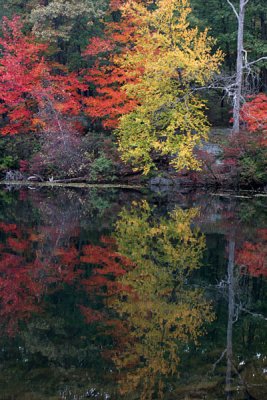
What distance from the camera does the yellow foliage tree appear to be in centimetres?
2361

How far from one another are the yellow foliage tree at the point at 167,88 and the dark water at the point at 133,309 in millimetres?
9084

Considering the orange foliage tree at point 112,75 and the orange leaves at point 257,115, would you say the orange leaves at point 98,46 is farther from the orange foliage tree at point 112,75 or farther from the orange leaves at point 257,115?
the orange leaves at point 257,115

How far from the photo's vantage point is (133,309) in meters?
7.86

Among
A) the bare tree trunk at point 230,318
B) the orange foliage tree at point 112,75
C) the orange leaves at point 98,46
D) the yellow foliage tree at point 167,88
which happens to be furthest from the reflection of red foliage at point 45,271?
the orange leaves at point 98,46

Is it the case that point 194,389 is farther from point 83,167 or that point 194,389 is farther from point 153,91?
point 83,167

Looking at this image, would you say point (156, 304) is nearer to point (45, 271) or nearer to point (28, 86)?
point (45, 271)

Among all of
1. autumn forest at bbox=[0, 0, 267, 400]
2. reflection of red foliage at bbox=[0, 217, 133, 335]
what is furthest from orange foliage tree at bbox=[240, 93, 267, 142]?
reflection of red foliage at bbox=[0, 217, 133, 335]

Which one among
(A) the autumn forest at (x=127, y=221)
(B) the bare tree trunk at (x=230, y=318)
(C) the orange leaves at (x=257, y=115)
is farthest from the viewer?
(C) the orange leaves at (x=257, y=115)

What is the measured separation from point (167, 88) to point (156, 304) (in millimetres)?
18080

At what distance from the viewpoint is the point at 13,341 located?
265 inches

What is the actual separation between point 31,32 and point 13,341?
28.1m

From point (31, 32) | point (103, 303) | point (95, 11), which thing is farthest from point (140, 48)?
point (103, 303)

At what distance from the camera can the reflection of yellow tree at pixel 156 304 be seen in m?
5.98

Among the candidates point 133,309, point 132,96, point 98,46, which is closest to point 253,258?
point 133,309
